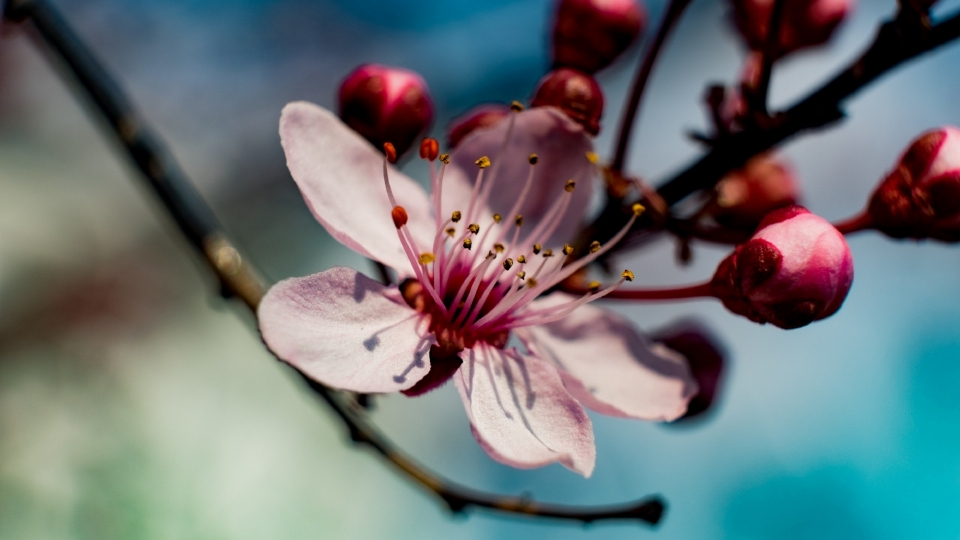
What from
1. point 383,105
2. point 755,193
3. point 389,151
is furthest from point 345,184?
point 755,193

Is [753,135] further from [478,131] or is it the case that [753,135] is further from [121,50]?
[121,50]

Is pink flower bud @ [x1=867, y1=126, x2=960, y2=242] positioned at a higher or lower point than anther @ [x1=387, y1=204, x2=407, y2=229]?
lower

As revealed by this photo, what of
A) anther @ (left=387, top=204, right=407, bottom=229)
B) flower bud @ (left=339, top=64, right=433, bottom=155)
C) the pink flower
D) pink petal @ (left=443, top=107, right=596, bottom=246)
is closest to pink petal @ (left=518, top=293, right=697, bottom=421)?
the pink flower

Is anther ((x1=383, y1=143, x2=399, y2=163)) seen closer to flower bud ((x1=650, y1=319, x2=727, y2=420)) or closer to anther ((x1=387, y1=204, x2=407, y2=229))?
anther ((x1=387, y1=204, x2=407, y2=229))

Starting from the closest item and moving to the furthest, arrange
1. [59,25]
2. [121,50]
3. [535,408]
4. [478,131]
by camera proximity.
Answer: [535,408] → [478,131] → [59,25] → [121,50]

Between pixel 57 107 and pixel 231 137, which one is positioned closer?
pixel 57 107

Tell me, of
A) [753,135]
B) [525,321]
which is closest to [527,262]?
[525,321]
